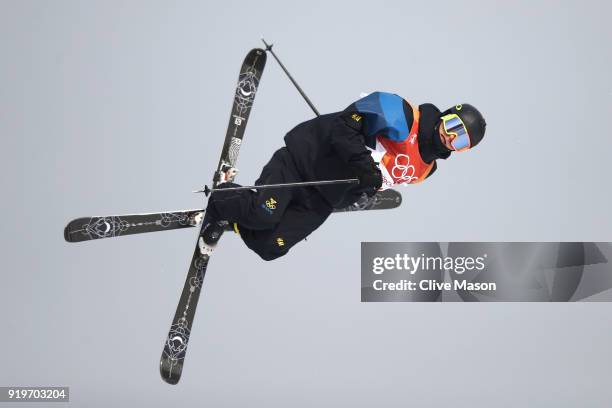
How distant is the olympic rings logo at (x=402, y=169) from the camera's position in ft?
14.9

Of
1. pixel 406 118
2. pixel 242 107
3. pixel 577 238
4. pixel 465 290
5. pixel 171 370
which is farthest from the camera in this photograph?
pixel 577 238

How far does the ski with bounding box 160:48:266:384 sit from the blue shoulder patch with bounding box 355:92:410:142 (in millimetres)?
980

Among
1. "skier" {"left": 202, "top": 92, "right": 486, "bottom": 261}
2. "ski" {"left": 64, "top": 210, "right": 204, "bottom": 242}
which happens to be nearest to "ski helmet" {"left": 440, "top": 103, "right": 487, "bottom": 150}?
"skier" {"left": 202, "top": 92, "right": 486, "bottom": 261}

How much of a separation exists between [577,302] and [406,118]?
2.31 m

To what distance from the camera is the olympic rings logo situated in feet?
14.9

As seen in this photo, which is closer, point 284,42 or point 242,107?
point 242,107

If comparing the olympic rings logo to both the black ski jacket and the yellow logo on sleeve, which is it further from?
the yellow logo on sleeve

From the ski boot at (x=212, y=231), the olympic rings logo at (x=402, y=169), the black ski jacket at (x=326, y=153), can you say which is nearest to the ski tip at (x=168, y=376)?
the ski boot at (x=212, y=231)

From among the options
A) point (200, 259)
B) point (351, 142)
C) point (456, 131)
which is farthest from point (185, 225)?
point (456, 131)

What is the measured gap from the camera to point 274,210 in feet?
15.3

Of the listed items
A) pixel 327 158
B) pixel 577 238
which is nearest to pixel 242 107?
pixel 327 158

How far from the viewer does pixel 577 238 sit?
627 cm

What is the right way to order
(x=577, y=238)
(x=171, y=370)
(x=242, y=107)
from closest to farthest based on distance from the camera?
(x=171, y=370)
(x=242, y=107)
(x=577, y=238)

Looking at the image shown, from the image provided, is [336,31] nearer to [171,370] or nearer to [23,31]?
[23,31]
